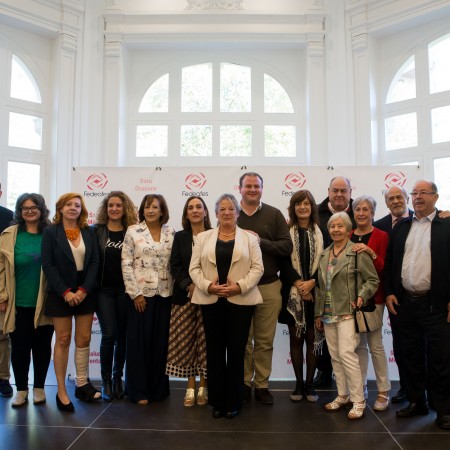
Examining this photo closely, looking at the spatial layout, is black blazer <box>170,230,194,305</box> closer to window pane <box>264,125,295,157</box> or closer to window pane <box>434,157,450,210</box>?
window pane <box>264,125,295,157</box>

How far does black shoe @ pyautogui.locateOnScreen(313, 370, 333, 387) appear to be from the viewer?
11.7 feet

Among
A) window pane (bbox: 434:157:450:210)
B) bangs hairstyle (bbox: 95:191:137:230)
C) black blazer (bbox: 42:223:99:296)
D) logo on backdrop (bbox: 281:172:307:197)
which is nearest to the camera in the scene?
black blazer (bbox: 42:223:99:296)

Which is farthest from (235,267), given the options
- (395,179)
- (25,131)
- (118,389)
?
(25,131)

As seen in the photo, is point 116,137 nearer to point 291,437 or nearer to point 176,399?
point 176,399

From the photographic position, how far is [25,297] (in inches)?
119

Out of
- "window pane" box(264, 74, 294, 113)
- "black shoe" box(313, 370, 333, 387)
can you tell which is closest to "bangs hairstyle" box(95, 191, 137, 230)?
"black shoe" box(313, 370, 333, 387)

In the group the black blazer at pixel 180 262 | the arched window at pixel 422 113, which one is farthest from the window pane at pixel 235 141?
the black blazer at pixel 180 262

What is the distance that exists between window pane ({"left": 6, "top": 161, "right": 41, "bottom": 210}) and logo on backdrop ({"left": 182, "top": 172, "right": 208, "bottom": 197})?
289cm

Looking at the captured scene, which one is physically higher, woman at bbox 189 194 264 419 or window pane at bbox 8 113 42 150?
window pane at bbox 8 113 42 150

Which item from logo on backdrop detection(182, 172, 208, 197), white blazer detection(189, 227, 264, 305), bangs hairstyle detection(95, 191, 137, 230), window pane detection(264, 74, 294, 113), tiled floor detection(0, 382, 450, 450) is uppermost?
window pane detection(264, 74, 294, 113)

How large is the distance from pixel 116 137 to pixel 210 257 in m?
3.93

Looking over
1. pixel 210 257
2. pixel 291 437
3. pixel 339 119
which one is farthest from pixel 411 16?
pixel 291 437

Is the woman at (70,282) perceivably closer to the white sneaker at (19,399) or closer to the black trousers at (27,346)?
the black trousers at (27,346)

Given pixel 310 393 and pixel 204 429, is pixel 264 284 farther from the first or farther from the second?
pixel 204 429
